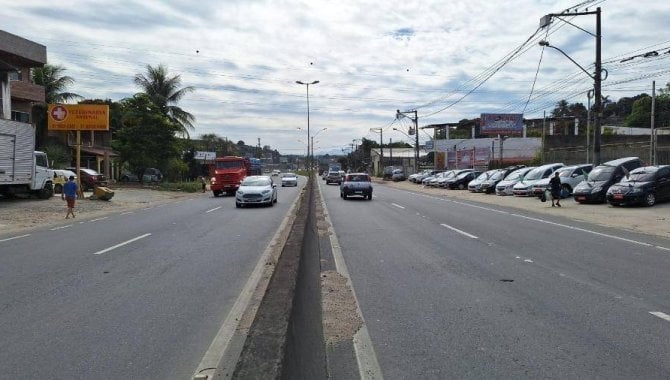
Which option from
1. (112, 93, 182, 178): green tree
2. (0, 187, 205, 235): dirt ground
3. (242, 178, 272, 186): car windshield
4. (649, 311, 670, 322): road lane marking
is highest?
(112, 93, 182, 178): green tree

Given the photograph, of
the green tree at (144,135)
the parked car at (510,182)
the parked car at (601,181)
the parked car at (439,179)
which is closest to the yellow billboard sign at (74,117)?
the green tree at (144,135)

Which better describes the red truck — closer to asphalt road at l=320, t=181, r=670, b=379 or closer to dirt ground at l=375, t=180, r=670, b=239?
dirt ground at l=375, t=180, r=670, b=239

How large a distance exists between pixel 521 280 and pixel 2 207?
2228 cm

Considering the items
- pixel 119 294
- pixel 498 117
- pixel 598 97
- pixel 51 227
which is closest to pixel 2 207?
pixel 51 227

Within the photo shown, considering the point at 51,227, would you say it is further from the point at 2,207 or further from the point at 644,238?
the point at 644,238

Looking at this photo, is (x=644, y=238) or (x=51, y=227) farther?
(x=51, y=227)

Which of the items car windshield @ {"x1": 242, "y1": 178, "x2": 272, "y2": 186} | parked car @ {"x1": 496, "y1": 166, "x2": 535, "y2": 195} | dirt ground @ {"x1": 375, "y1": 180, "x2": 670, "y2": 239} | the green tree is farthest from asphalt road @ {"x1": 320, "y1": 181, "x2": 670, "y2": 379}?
the green tree

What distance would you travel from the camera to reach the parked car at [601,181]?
79.9 feet

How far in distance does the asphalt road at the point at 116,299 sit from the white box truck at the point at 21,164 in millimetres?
11643

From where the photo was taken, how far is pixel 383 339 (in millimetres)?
5516

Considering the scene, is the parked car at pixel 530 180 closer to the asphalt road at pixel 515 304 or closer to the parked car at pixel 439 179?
the parked car at pixel 439 179

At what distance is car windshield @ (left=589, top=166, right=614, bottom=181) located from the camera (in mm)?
24984

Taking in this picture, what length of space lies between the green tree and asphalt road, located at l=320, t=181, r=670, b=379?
33689 mm

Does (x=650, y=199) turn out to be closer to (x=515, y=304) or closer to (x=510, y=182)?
(x=510, y=182)
